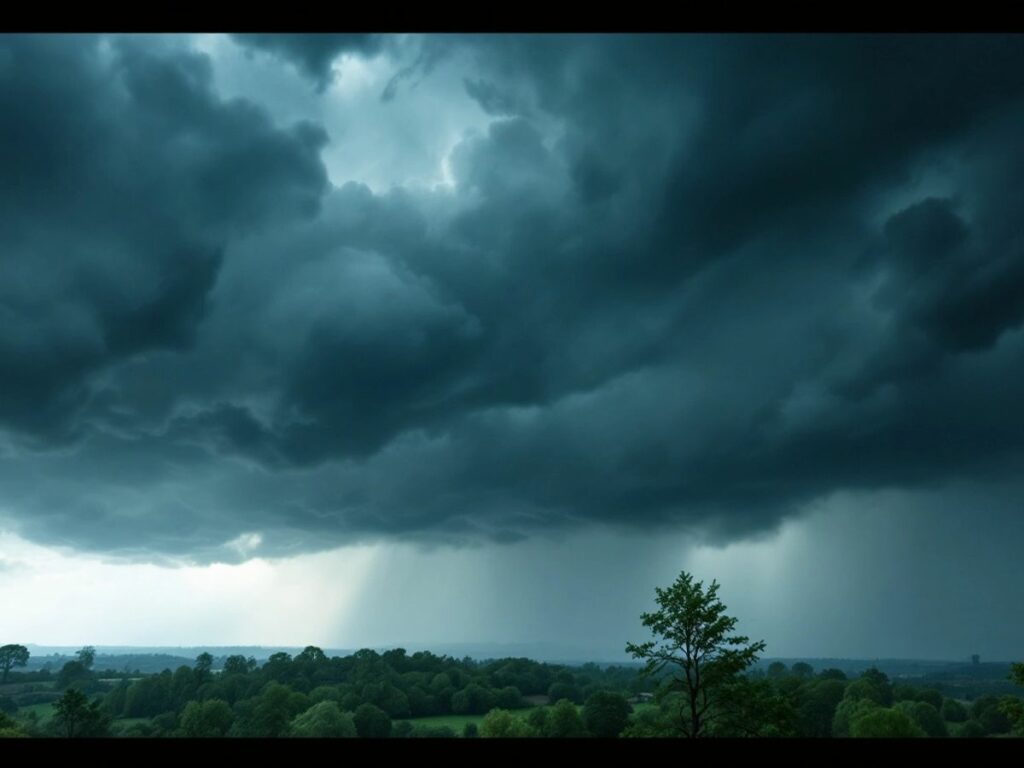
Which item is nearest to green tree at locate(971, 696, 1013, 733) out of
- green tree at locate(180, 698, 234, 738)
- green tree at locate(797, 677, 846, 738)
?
green tree at locate(797, 677, 846, 738)

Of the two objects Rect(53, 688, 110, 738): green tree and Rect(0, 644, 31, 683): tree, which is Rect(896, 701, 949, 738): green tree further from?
Rect(0, 644, 31, 683): tree

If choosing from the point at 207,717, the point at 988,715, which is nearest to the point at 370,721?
the point at 207,717

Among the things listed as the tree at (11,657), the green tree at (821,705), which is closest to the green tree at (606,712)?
the green tree at (821,705)

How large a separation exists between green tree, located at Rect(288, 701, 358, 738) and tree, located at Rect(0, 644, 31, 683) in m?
30.7

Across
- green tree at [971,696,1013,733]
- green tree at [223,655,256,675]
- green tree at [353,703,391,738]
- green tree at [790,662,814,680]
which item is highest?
green tree at [223,655,256,675]

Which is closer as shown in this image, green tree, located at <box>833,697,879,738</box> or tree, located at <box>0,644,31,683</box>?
green tree, located at <box>833,697,879,738</box>

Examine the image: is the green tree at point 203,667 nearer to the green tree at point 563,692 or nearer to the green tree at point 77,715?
the green tree at point 77,715

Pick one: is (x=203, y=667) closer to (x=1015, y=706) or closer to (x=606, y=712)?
(x=606, y=712)

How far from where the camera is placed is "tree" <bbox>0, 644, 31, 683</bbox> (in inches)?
2109

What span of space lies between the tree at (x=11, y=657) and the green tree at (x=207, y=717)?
74.6ft

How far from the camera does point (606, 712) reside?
138 ft
